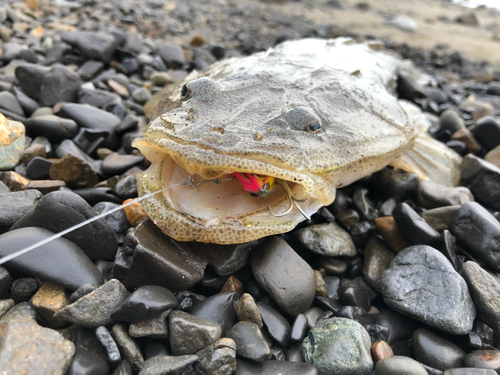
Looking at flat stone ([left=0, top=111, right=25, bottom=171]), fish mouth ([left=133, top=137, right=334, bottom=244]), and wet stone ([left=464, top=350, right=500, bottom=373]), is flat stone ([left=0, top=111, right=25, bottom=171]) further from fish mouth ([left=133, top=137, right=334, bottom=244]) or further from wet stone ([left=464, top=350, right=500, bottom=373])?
wet stone ([left=464, top=350, right=500, bottom=373])

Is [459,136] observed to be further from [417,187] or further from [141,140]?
[141,140]

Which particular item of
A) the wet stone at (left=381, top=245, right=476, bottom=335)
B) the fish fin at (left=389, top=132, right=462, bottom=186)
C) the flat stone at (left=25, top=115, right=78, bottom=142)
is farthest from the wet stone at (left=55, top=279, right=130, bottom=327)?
the fish fin at (left=389, top=132, right=462, bottom=186)

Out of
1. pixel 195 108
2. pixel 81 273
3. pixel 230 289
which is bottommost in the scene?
pixel 230 289

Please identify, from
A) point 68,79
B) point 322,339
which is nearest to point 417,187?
point 322,339

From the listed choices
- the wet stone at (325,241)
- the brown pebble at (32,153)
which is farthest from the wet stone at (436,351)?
the brown pebble at (32,153)

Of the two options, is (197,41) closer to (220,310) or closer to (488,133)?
(488,133)

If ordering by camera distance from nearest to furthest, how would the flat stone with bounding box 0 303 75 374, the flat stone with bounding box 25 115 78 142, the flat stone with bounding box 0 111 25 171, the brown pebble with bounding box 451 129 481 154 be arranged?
the flat stone with bounding box 0 303 75 374 < the flat stone with bounding box 0 111 25 171 < the flat stone with bounding box 25 115 78 142 < the brown pebble with bounding box 451 129 481 154

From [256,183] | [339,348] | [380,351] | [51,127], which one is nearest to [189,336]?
[339,348]
